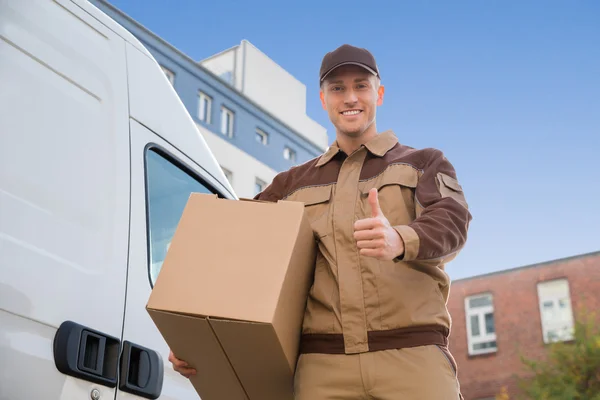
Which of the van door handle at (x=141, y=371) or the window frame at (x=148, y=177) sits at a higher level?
the window frame at (x=148, y=177)

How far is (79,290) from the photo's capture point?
228 cm

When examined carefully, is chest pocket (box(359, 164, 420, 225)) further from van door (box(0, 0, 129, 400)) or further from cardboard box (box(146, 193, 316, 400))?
van door (box(0, 0, 129, 400))

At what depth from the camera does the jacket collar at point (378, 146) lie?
2.39 metres

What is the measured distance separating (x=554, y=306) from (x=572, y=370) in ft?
17.2

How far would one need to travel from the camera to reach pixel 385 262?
2156mm

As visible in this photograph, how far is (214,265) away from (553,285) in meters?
21.5

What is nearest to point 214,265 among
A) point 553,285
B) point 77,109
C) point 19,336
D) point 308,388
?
point 308,388

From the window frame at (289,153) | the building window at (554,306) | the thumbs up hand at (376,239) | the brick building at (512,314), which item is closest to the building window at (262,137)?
the window frame at (289,153)

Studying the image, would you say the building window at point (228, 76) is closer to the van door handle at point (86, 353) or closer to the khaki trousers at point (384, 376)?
→ the van door handle at point (86, 353)

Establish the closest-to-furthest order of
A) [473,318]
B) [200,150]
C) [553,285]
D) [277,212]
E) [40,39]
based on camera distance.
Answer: [277,212]
[40,39]
[200,150]
[553,285]
[473,318]

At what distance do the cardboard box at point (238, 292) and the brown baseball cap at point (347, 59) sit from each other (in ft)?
1.80

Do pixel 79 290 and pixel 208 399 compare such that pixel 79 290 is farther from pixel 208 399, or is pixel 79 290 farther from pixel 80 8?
pixel 80 8

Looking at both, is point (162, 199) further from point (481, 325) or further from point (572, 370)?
point (481, 325)

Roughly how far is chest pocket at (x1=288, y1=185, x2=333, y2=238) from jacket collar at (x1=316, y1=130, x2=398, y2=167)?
0.40 feet
